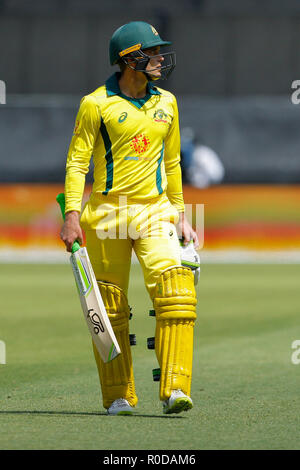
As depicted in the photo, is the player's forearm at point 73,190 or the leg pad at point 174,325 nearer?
the leg pad at point 174,325

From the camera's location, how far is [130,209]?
6465 millimetres

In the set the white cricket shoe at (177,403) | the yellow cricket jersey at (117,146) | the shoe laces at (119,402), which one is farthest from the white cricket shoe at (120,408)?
the yellow cricket jersey at (117,146)

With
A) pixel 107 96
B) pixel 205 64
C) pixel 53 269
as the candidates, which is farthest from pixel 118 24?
pixel 107 96

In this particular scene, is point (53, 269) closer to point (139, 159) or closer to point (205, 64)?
point (205, 64)

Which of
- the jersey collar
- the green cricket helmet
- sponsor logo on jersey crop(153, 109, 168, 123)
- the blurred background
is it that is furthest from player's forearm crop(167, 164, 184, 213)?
the blurred background

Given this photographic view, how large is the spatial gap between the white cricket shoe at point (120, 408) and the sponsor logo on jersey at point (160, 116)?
5.47 feet

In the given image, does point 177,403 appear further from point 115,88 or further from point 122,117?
point 115,88

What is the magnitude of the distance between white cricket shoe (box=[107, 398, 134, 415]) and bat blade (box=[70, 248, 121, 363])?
0.34 meters

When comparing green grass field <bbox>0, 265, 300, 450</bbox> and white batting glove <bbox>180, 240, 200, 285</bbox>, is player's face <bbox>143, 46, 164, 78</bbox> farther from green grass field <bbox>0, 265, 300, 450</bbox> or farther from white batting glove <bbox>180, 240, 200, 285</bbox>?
green grass field <bbox>0, 265, 300, 450</bbox>

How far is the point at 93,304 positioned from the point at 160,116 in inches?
46.6

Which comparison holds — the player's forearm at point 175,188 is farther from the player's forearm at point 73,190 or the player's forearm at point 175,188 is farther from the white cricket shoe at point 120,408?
the white cricket shoe at point 120,408

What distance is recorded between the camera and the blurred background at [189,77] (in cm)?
2572

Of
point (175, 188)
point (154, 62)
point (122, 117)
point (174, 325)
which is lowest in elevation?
point (174, 325)

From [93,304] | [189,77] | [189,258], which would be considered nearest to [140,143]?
[189,258]
